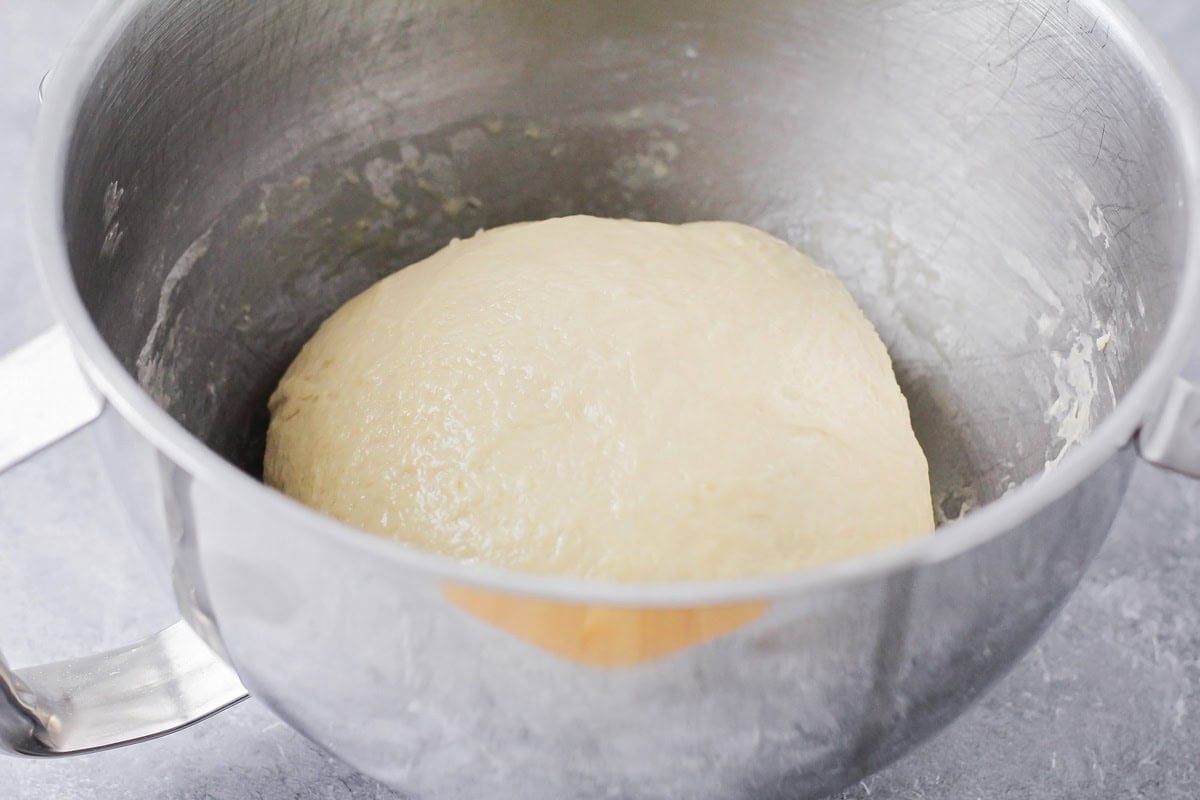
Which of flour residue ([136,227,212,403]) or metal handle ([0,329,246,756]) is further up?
flour residue ([136,227,212,403])

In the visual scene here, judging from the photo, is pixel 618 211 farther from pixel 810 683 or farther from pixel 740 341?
pixel 810 683

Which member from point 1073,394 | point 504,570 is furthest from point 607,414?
point 1073,394

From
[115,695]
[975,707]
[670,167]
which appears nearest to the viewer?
[115,695]

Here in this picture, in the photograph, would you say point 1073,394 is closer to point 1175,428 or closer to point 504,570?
point 1175,428

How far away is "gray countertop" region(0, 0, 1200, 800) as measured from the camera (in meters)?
0.82

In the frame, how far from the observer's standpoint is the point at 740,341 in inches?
33.4

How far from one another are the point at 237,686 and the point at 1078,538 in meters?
0.48

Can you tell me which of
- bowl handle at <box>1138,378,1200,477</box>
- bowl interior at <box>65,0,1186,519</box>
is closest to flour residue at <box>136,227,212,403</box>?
bowl interior at <box>65,0,1186,519</box>

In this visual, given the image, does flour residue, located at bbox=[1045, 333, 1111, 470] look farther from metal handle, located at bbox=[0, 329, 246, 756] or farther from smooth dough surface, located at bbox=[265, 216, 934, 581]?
metal handle, located at bbox=[0, 329, 246, 756]

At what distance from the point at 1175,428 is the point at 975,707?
1.03 feet

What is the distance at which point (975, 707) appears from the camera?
86 centimetres

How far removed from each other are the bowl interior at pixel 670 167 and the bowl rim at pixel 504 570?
0.11 ft

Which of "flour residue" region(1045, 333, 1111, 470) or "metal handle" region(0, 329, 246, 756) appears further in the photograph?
"flour residue" region(1045, 333, 1111, 470)

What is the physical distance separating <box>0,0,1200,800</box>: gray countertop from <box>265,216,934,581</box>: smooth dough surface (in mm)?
162
